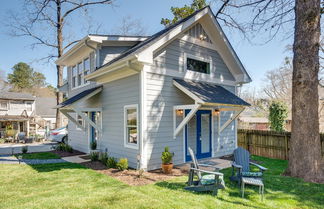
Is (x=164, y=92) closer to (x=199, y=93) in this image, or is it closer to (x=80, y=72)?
(x=199, y=93)

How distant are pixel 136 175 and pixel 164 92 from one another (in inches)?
122

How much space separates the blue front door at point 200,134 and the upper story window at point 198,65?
187 cm

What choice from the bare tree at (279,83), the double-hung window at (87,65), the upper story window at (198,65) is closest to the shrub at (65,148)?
the double-hung window at (87,65)

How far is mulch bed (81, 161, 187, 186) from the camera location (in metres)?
5.88

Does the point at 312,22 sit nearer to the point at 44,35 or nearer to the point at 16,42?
the point at 44,35

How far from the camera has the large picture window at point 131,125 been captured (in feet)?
24.4

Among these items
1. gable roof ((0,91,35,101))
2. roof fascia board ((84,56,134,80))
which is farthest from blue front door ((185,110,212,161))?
gable roof ((0,91,35,101))

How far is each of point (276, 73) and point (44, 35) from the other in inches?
1230

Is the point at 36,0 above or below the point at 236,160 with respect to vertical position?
above

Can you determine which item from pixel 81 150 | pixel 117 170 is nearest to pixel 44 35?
pixel 81 150

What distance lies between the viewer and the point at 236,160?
5816mm

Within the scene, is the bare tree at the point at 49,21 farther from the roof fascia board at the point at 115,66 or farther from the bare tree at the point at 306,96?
the bare tree at the point at 306,96

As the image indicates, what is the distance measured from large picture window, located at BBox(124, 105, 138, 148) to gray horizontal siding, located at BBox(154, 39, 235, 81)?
1.91m

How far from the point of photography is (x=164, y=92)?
298 inches
